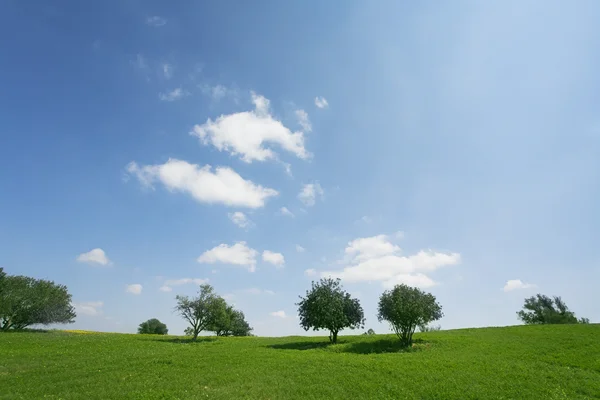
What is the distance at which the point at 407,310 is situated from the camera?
1828 inches

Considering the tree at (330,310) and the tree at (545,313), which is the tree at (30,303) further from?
the tree at (545,313)

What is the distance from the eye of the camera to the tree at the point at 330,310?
175 ft

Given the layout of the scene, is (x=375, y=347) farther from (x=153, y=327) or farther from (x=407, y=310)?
(x=153, y=327)

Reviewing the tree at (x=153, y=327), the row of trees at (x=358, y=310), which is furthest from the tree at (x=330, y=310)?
the tree at (x=153, y=327)

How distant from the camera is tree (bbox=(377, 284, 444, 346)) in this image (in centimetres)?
4631

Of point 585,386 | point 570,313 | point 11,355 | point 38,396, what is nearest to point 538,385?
point 585,386

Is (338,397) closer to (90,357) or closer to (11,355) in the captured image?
(90,357)

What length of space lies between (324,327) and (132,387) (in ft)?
107

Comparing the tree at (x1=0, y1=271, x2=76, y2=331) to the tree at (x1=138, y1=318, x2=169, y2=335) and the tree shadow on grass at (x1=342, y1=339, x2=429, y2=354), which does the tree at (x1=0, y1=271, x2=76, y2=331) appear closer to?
the tree at (x1=138, y1=318, x2=169, y2=335)

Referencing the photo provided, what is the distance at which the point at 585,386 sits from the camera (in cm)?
2681

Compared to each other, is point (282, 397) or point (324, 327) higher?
point (324, 327)

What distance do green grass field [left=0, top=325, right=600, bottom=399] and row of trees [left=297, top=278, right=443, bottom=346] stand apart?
399 cm

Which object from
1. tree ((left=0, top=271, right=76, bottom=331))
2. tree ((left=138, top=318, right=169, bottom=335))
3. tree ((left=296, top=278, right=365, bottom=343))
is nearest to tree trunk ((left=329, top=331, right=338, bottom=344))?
tree ((left=296, top=278, right=365, bottom=343))

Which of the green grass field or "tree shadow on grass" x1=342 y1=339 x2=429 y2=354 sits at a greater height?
"tree shadow on grass" x1=342 y1=339 x2=429 y2=354
